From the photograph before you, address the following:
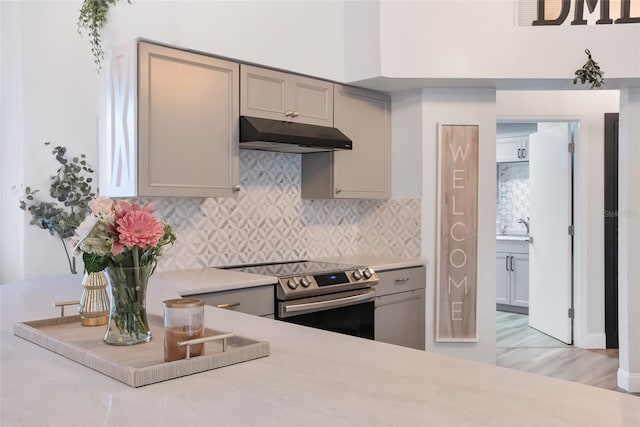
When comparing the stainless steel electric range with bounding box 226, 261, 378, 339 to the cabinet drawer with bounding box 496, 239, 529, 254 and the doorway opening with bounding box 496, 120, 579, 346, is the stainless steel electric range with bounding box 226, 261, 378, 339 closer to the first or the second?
the doorway opening with bounding box 496, 120, 579, 346

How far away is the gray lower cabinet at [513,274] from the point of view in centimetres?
671

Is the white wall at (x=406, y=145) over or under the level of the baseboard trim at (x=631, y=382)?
over

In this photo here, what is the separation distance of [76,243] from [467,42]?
119 inches

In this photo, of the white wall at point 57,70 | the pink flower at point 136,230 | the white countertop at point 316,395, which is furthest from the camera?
the white wall at point 57,70

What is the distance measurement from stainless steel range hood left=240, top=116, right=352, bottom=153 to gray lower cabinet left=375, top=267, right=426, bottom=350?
3.07 feet

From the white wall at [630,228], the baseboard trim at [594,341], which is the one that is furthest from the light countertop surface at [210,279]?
the baseboard trim at [594,341]

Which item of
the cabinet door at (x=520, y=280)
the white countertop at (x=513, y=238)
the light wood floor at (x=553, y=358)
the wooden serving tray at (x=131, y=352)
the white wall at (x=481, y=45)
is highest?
the white wall at (x=481, y=45)

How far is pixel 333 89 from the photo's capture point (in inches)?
153

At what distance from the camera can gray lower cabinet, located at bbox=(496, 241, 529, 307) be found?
6715 millimetres

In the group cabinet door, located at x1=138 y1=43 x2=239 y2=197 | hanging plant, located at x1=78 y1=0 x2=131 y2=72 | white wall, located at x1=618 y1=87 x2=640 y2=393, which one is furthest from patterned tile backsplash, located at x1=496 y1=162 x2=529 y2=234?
hanging plant, located at x1=78 y1=0 x2=131 y2=72

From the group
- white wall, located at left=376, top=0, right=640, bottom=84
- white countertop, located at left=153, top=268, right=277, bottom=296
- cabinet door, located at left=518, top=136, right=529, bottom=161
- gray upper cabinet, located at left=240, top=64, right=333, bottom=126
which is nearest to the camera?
white countertop, located at left=153, top=268, right=277, bottom=296

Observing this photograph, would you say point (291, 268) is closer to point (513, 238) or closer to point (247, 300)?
point (247, 300)

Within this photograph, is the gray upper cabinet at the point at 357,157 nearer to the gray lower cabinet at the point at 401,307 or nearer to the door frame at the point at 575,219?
the gray lower cabinet at the point at 401,307

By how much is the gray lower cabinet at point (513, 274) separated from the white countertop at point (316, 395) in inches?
223
